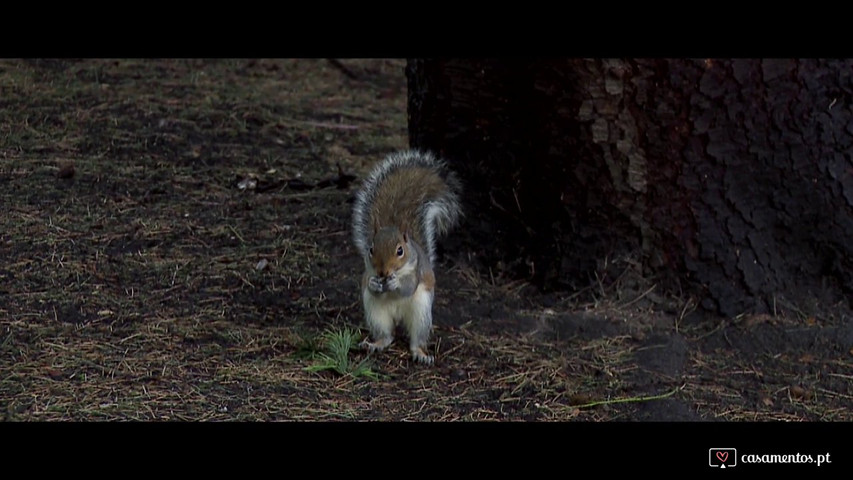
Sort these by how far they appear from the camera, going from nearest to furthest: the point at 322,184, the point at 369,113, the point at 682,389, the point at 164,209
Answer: the point at 682,389, the point at 164,209, the point at 322,184, the point at 369,113

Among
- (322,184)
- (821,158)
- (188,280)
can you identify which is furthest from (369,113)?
(821,158)

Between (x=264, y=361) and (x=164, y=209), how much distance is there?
1.36m

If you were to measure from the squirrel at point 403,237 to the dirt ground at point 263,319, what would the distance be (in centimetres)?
13


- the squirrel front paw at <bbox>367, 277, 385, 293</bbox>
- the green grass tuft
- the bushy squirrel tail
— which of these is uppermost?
the bushy squirrel tail

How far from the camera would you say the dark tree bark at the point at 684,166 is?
3.67 metres

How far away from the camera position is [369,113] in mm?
6363

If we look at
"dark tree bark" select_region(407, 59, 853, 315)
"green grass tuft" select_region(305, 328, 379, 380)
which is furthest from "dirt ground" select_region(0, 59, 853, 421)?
"dark tree bark" select_region(407, 59, 853, 315)

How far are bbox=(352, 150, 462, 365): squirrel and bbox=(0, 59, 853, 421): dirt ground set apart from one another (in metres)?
0.13

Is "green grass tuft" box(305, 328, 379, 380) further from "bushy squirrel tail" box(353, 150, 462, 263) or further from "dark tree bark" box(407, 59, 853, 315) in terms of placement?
"dark tree bark" box(407, 59, 853, 315)

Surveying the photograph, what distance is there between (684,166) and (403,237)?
1.03 metres

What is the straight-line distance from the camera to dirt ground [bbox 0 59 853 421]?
315 centimetres

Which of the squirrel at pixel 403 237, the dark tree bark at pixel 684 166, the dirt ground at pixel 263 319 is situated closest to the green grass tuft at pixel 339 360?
the dirt ground at pixel 263 319

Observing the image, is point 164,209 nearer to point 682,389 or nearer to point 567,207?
point 567,207

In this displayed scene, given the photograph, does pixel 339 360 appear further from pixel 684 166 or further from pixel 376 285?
pixel 684 166
